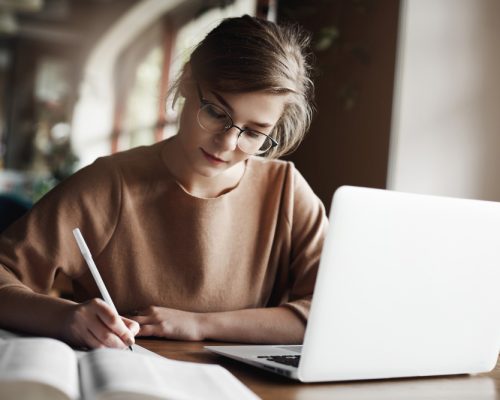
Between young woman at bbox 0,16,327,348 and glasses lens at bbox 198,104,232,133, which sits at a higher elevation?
glasses lens at bbox 198,104,232,133

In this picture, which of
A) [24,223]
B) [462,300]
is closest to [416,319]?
[462,300]

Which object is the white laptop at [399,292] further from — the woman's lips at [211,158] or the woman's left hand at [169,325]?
the woman's lips at [211,158]

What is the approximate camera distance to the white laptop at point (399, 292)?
0.90 metres

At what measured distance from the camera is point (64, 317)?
107cm

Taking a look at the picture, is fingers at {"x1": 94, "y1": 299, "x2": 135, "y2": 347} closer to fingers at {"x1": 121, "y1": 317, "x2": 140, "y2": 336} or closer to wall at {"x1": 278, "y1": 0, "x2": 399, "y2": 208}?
fingers at {"x1": 121, "y1": 317, "x2": 140, "y2": 336}

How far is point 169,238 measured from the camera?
1498 mm

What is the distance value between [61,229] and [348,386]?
26.0 inches

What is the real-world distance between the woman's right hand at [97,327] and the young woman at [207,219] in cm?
11

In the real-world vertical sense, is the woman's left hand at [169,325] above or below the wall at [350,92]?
below

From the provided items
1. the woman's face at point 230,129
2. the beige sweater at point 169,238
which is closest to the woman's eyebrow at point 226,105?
the woman's face at point 230,129

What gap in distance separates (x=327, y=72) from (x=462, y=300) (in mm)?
2353

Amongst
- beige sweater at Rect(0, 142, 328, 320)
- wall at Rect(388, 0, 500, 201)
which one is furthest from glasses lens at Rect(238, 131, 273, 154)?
wall at Rect(388, 0, 500, 201)

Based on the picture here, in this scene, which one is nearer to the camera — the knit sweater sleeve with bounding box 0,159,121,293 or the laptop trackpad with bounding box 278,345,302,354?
the laptop trackpad with bounding box 278,345,302,354

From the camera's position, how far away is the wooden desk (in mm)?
907
